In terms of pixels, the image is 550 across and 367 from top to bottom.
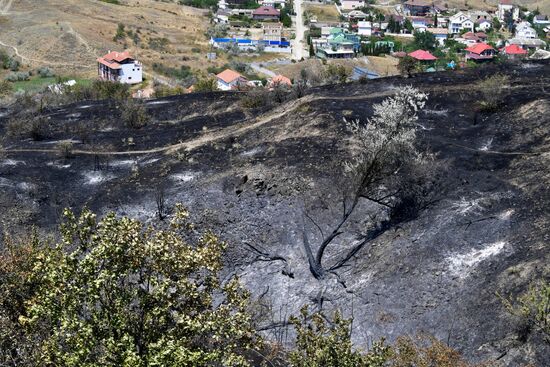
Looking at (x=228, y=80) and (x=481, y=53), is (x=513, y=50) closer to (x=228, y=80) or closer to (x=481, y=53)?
(x=481, y=53)

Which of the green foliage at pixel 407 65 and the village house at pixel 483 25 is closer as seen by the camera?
the green foliage at pixel 407 65

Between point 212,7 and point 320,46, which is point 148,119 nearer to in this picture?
point 320,46

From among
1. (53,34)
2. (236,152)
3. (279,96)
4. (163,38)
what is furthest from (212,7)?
(236,152)

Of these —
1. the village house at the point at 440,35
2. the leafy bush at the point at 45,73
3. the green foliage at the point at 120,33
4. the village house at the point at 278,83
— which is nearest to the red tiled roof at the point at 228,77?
the village house at the point at 278,83

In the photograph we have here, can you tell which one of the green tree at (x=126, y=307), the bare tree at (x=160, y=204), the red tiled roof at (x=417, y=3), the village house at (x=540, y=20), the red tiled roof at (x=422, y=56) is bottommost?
the village house at (x=540, y=20)

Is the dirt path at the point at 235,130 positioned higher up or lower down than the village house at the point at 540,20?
higher up

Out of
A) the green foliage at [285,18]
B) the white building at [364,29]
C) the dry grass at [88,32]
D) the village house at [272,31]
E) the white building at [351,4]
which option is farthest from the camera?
the white building at [351,4]

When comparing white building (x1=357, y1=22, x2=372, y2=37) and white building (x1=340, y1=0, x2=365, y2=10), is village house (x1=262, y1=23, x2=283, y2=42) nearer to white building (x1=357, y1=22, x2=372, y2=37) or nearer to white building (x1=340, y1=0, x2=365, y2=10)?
white building (x1=357, y1=22, x2=372, y2=37)

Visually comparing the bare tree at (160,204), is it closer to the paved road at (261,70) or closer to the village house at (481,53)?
the paved road at (261,70)
